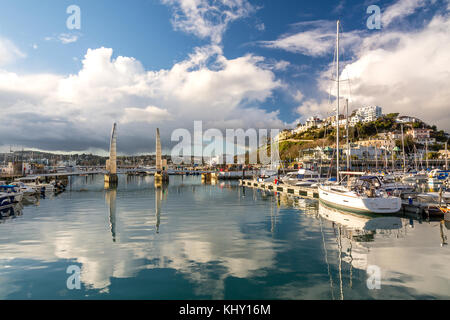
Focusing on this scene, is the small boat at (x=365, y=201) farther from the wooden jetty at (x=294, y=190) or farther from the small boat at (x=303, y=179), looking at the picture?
the small boat at (x=303, y=179)

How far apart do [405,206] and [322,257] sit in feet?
54.5

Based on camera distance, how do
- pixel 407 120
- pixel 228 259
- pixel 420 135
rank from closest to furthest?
pixel 228 259 → pixel 420 135 → pixel 407 120

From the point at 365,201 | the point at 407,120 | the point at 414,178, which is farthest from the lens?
the point at 407,120

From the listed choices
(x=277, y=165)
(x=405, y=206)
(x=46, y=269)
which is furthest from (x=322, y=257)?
(x=277, y=165)

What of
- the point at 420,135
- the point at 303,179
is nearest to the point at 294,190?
the point at 303,179

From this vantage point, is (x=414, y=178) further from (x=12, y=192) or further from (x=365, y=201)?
(x=12, y=192)

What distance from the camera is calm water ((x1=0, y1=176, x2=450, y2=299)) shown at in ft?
30.0

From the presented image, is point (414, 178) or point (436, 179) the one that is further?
point (414, 178)

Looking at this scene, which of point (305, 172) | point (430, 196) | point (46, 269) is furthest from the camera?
point (305, 172)

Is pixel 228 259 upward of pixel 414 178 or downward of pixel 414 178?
downward

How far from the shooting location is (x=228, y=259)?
1221cm

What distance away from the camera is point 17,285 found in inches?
388

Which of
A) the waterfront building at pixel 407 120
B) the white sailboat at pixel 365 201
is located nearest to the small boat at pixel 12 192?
the white sailboat at pixel 365 201
